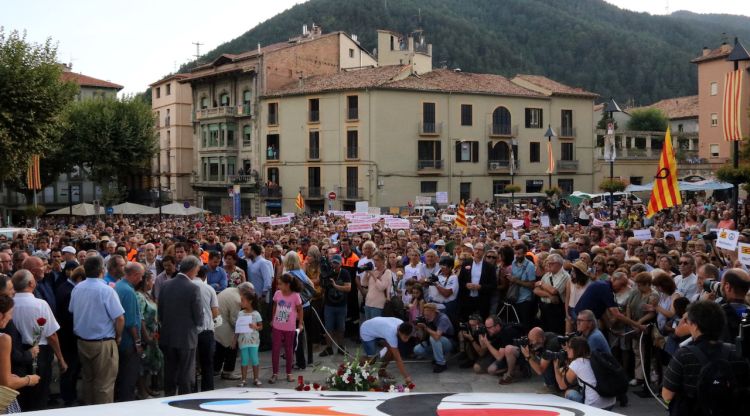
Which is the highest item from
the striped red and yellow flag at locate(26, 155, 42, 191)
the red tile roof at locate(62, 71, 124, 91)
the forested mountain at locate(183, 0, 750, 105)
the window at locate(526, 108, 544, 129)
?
the forested mountain at locate(183, 0, 750, 105)

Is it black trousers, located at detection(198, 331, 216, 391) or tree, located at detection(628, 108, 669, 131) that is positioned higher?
tree, located at detection(628, 108, 669, 131)

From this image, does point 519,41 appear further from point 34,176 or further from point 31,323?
point 31,323

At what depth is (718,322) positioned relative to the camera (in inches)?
199

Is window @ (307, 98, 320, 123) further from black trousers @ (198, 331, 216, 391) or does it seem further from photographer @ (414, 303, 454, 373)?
black trousers @ (198, 331, 216, 391)

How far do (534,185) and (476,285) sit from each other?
44305mm

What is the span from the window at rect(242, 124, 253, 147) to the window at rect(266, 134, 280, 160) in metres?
1.96

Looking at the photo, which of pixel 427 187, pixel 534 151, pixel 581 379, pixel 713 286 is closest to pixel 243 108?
pixel 427 187

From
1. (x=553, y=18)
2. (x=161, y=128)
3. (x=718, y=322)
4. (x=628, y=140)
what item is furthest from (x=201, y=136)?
(x=553, y=18)

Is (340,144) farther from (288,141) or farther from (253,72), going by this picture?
(253,72)

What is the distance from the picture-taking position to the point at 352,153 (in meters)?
49.5

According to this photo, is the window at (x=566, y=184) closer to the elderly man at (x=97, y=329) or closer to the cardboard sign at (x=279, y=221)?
the cardboard sign at (x=279, y=221)

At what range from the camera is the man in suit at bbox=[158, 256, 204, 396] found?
7941mm

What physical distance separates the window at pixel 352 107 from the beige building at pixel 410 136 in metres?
0.07

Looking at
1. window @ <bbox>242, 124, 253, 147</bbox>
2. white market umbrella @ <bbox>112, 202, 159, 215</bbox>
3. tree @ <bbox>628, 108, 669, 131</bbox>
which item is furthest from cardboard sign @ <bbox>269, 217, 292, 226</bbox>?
tree @ <bbox>628, 108, 669, 131</bbox>
